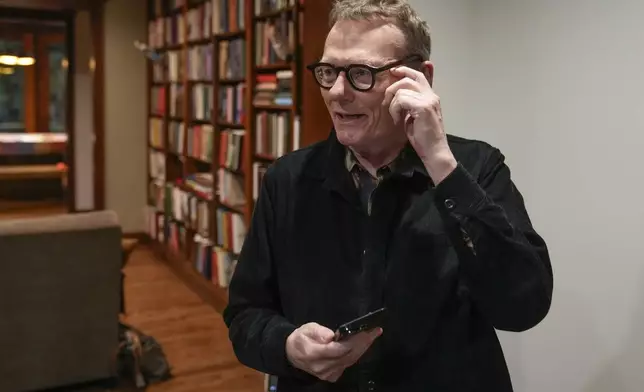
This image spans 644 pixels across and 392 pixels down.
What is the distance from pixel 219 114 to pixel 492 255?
3.33m

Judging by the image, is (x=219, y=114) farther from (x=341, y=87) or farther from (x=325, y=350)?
(x=325, y=350)

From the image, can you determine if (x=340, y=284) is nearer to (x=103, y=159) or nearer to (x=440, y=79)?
(x=440, y=79)

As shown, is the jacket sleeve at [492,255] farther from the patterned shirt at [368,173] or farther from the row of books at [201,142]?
the row of books at [201,142]

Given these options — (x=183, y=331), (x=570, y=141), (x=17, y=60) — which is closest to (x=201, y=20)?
(x=183, y=331)

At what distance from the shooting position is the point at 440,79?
7.27ft

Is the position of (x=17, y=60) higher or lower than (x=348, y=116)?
higher

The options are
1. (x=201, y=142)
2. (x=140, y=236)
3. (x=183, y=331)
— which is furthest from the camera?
(x=140, y=236)

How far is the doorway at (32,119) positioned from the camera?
23.1 feet

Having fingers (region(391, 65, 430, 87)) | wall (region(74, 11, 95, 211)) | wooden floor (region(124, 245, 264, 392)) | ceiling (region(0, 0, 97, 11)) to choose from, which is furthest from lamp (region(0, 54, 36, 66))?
fingers (region(391, 65, 430, 87))

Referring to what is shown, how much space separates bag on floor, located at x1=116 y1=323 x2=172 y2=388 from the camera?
3055 millimetres

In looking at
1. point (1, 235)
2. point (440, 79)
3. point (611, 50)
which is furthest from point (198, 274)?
point (611, 50)

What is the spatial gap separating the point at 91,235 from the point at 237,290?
1.71 m

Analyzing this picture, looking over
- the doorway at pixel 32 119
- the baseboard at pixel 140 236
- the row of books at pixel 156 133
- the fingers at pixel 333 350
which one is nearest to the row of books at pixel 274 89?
the row of books at pixel 156 133

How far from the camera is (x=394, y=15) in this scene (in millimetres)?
1076
